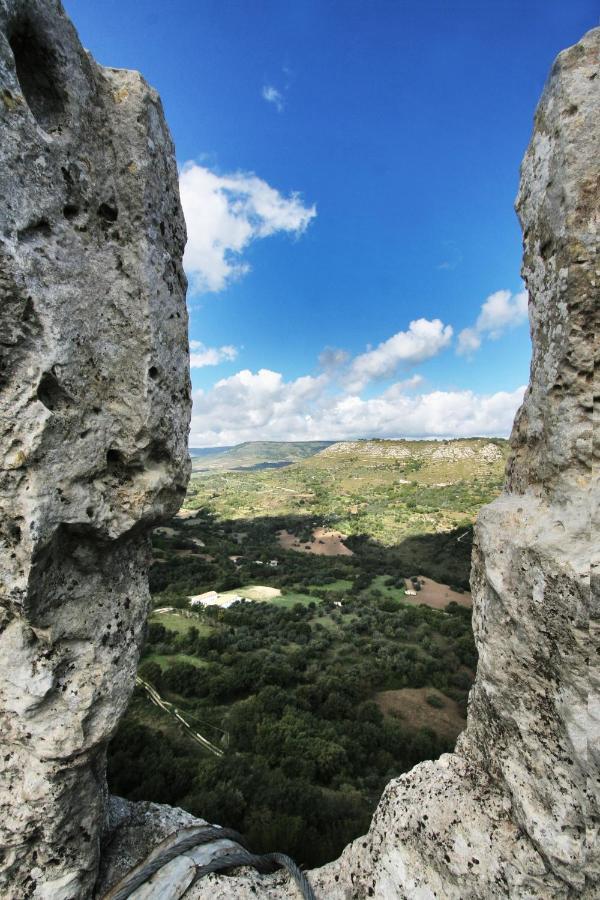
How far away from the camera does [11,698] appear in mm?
3332

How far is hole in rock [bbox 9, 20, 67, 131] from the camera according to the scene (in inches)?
134

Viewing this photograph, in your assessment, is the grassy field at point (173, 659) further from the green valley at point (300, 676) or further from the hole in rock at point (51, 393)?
the hole in rock at point (51, 393)

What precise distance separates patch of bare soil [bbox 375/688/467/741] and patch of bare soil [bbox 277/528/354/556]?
39.4m

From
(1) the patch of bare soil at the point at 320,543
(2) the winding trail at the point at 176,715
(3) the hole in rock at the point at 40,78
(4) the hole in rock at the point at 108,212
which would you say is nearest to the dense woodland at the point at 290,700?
(2) the winding trail at the point at 176,715

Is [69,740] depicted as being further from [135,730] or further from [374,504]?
[374,504]

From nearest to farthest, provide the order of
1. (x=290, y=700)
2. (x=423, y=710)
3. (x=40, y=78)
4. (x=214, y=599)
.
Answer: (x=40, y=78) → (x=290, y=700) → (x=423, y=710) → (x=214, y=599)

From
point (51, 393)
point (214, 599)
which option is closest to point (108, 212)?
point (51, 393)

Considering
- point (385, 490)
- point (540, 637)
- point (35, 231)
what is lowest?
point (385, 490)

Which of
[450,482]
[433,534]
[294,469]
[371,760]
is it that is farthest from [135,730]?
[294,469]

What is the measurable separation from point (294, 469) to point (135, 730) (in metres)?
155

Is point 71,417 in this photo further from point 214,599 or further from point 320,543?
point 320,543

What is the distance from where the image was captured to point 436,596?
4128cm

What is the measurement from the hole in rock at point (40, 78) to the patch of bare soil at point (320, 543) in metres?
59.9

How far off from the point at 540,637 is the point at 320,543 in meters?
65.4
